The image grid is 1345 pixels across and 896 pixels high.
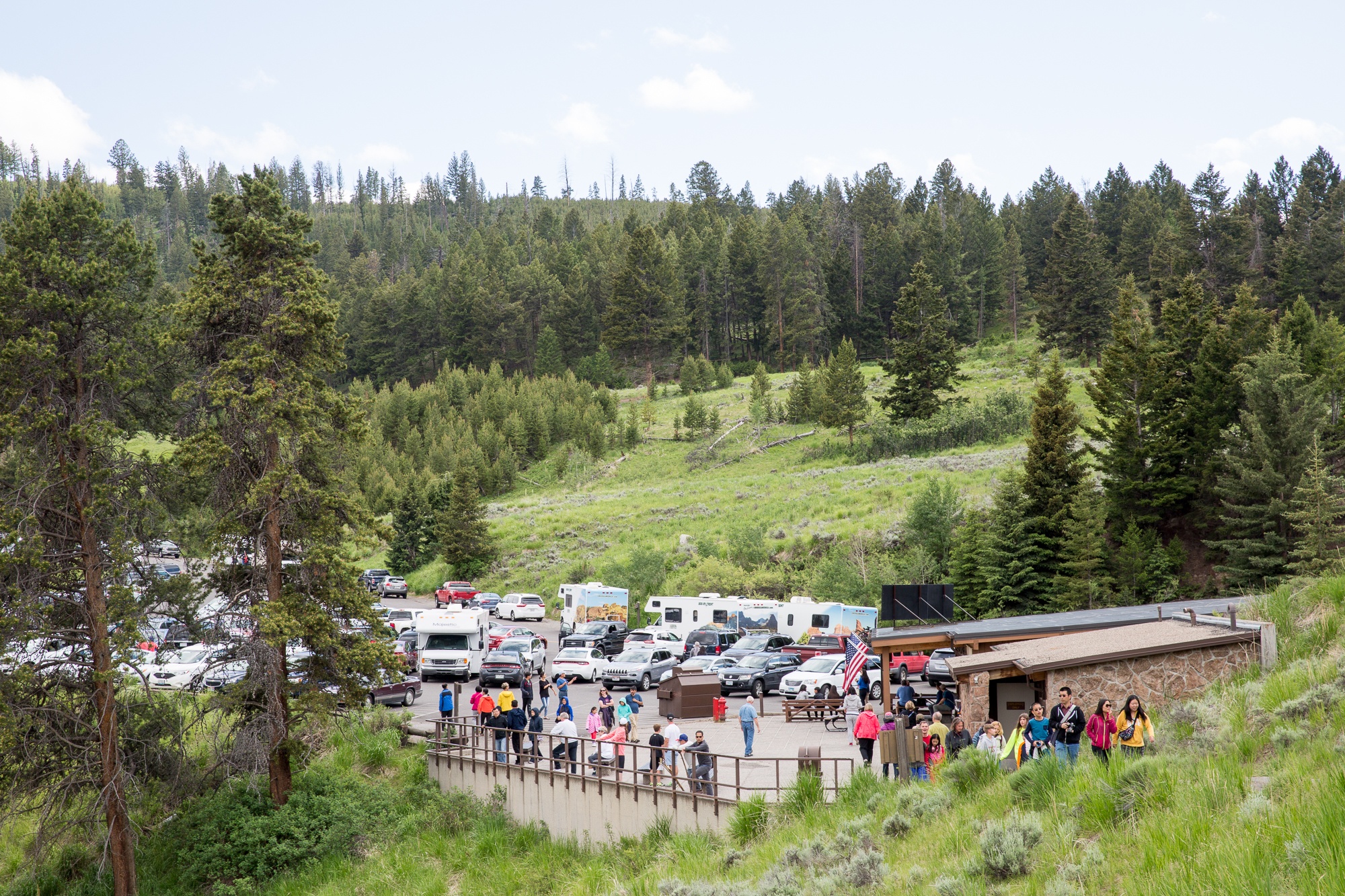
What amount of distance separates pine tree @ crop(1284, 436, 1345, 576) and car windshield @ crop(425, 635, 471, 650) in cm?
Answer: 2641

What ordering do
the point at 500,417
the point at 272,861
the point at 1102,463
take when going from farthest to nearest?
1. the point at 500,417
2. the point at 1102,463
3. the point at 272,861

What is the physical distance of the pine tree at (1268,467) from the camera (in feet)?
114

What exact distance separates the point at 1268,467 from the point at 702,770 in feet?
88.1

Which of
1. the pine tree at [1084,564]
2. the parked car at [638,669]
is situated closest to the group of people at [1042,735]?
the parked car at [638,669]

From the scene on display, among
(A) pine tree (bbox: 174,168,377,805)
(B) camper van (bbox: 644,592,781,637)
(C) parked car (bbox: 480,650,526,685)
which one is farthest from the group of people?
(B) camper van (bbox: 644,592,781,637)

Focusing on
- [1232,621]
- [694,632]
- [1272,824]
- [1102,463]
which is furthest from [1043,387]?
[1272,824]

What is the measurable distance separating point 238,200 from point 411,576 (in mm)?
47672

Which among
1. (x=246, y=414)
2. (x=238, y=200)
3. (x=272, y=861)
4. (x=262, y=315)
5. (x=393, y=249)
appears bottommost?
(x=272, y=861)

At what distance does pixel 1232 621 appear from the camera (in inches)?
683

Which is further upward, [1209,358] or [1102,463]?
[1209,358]

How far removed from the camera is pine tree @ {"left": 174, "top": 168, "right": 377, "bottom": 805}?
2105 centimetres

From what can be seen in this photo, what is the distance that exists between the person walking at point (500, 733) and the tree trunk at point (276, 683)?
4393 mm

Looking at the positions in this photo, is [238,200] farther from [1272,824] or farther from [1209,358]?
[1209,358]

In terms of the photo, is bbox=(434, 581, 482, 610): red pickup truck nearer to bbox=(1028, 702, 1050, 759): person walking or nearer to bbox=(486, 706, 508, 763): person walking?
bbox=(486, 706, 508, 763): person walking
